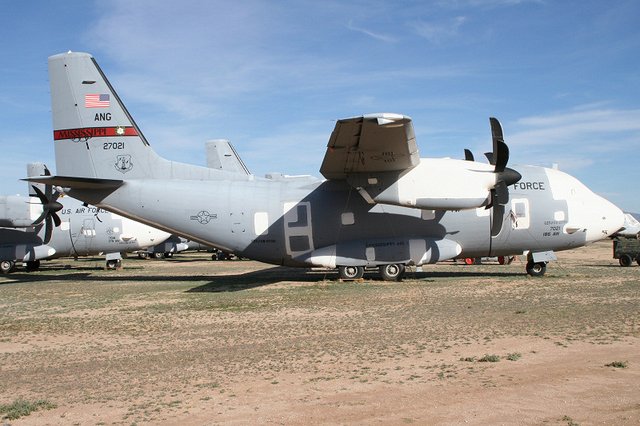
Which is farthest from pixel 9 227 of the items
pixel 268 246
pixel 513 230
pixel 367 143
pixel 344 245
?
pixel 513 230

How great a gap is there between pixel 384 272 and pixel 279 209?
15.7 ft

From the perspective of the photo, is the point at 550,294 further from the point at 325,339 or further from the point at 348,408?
the point at 348,408

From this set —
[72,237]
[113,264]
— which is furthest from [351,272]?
[72,237]

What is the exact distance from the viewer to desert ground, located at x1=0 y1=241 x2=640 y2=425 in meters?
6.78

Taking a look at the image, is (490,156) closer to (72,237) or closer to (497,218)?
(497,218)

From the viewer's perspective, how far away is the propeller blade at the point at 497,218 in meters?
20.9

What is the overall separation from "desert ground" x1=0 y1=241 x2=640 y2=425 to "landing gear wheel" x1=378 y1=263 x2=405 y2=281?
148 inches

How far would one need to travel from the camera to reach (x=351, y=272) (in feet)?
→ 73.0

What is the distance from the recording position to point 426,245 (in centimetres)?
2166

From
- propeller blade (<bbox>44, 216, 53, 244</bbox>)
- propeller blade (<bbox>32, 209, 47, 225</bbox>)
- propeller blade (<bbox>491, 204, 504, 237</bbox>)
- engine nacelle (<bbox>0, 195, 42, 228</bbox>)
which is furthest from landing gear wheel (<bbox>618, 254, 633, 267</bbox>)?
engine nacelle (<bbox>0, 195, 42, 228</bbox>)

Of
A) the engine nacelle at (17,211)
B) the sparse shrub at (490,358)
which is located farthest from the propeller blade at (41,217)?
the sparse shrub at (490,358)

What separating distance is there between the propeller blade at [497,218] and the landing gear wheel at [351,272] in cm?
529

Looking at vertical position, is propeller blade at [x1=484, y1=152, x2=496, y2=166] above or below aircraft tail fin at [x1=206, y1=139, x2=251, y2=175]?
below

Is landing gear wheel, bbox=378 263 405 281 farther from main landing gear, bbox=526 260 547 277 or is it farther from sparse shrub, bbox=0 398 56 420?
sparse shrub, bbox=0 398 56 420
